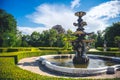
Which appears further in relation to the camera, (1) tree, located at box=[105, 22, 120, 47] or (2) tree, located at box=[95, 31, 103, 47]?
(2) tree, located at box=[95, 31, 103, 47]

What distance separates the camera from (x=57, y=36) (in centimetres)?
5209

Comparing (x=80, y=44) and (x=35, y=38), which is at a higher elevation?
(x=35, y=38)

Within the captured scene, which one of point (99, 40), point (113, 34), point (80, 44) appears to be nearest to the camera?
point (80, 44)

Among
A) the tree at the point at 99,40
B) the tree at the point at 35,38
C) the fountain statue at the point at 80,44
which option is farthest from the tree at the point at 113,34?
the fountain statue at the point at 80,44

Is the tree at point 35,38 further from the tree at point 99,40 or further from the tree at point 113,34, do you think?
the tree at point 113,34

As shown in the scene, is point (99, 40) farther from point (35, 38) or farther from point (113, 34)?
point (35, 38)

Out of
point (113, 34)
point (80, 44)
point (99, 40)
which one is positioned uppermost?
point (113, 34)

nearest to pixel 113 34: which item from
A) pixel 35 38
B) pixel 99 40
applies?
pixel 99 40

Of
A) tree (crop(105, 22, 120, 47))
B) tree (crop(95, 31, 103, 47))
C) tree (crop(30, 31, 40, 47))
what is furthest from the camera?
tree (crop(95, 31, 103, 47))

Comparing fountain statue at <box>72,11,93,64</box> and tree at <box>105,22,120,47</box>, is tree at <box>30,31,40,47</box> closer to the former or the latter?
tree at <box>105,22,120,47</box>

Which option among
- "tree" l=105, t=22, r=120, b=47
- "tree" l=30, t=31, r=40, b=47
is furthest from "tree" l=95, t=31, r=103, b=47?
"tree" l=30, t=31, r=40, b=47

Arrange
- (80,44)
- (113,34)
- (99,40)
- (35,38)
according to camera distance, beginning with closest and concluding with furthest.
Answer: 1. (80,44)
2. (113,34)
3. (35,38)
4. (99,40)

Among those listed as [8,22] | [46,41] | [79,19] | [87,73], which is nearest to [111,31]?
[46,41]

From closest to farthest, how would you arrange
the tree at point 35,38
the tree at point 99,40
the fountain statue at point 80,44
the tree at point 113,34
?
the fountain statue at point 80,44, the tree at point 113,34, the tree at point 35,38, the tree at point 99,40
